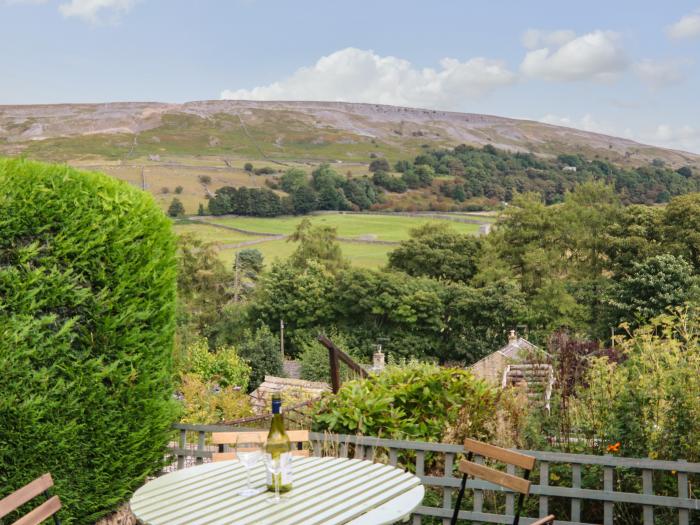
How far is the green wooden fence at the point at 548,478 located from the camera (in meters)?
3.04

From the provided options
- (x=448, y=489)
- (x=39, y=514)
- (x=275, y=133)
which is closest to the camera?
(x=39, y=514)

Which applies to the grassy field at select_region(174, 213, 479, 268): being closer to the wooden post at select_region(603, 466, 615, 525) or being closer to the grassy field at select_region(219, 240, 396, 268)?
the grassy field at select_region(219, 240, 396, 268)

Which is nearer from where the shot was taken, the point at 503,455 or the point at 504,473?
the point at 504,473

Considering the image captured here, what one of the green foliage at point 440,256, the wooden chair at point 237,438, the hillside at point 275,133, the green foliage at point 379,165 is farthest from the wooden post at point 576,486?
the hillside at point 275,133

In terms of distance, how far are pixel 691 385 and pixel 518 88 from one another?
92377 millimetres

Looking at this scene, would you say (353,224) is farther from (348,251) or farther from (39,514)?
(39,514)

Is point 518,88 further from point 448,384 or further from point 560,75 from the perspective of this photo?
point 448,384

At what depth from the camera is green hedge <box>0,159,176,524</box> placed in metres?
3.14

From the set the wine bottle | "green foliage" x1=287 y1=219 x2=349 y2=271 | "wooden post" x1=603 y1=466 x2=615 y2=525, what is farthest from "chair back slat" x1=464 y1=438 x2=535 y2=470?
"green foliage" x1=287 y1=219 x2=349 y2=271

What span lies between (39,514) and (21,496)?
10 cm

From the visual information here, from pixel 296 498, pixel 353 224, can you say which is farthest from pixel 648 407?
pixel 353 224

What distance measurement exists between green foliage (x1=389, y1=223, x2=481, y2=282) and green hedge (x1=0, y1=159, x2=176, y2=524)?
39.8 m

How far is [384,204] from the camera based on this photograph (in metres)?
73.4

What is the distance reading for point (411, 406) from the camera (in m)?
4.14
